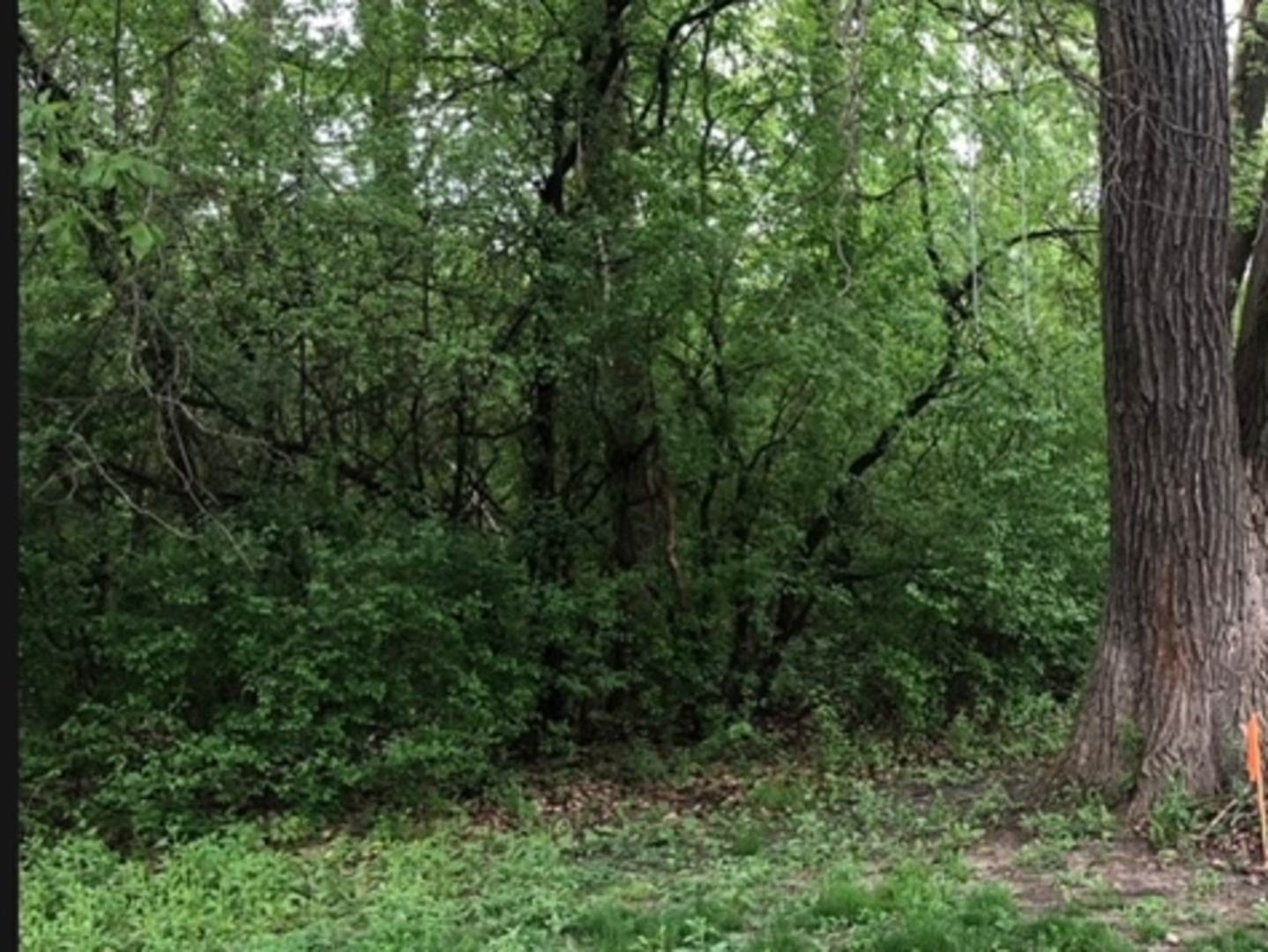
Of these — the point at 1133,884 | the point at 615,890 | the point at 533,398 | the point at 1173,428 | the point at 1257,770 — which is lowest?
the point at 615,890

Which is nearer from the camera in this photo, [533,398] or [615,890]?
[615,890]

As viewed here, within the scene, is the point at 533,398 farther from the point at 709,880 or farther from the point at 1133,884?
the point at 1133,884

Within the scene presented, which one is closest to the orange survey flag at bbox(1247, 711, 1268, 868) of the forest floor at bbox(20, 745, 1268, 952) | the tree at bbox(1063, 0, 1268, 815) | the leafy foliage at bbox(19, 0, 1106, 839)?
the forest floor at bbox(20, 745, 1268, 952)

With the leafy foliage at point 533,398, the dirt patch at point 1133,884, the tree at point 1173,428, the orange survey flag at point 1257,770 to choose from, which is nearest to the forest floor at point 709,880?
the dirt patch at point 1133,884

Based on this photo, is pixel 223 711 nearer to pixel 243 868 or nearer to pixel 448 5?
pixel 243 868

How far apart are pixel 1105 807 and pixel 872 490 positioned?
3689 mm

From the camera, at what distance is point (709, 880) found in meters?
5.27

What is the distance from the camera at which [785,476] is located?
9141mm

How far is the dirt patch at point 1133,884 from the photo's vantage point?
4344mm

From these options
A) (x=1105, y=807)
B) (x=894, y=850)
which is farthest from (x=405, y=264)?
(x=1105, y=807)

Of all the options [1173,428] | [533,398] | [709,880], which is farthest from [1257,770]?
[533,398]

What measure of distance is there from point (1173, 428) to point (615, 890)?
11.0 feet

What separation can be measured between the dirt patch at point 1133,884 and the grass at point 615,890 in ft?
0.12

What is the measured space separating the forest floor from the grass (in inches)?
0.5
